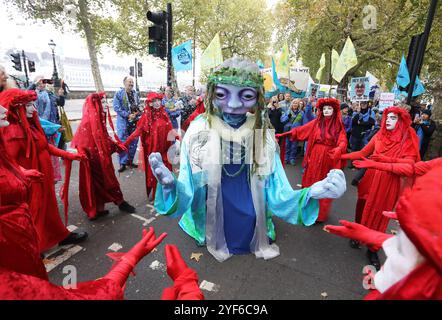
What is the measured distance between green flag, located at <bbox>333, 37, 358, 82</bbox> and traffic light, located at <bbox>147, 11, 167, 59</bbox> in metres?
4.60

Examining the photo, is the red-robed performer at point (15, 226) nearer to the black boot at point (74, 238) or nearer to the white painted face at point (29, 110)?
the white painted face at point (29, 110)

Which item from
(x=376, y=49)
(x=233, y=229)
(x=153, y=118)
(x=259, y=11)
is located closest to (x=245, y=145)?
(x=233, y=229)

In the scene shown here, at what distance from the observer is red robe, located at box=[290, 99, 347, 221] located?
3758 millimetres

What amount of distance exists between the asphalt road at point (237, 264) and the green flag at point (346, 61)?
16.8 feet

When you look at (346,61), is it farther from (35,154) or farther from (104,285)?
(104,285)

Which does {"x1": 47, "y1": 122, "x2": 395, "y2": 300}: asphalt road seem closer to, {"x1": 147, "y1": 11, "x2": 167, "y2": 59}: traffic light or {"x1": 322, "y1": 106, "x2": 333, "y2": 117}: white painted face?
{"x1": 322, "y1": 106, "x2": 333, "y2": 117}: white painted face

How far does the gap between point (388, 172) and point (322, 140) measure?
121 cm

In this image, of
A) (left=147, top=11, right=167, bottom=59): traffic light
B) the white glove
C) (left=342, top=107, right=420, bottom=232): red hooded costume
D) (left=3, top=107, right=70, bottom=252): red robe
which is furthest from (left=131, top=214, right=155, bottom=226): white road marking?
(left=147, top=11, right=167, bottom=59): traffic light

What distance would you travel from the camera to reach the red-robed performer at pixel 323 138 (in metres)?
3.76

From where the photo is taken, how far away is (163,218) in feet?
12.5

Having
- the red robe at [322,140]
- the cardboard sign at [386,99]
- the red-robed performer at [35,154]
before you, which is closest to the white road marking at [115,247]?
the red-robed performer at [35,154]

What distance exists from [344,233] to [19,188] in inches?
71.3

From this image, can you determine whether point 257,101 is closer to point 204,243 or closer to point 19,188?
point 204,243

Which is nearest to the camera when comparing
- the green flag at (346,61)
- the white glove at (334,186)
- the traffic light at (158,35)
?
the white glove at (334,186)
